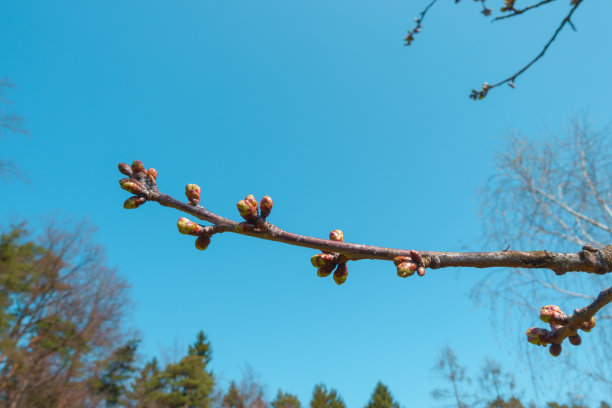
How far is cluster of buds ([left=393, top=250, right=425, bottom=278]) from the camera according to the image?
0.88m

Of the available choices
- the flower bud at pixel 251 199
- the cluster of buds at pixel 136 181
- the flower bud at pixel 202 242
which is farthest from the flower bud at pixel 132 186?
the flower bud at pixel 251 199

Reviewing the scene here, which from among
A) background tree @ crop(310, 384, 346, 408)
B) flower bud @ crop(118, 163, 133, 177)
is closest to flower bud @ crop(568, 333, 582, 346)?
flower bud @ crop(118, 163, 133, 177)

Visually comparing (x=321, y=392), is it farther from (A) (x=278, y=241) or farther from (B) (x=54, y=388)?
(A) (x=278, y=241)

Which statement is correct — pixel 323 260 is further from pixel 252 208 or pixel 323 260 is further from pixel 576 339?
pixel 576 339

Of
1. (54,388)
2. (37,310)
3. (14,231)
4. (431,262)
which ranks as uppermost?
(14,231)

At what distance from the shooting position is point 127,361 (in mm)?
31547

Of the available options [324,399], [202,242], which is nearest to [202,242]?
[202,242]

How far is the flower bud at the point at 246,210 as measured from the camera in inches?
36.4

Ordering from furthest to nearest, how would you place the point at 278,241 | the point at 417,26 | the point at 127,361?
the point at 127,361
the point at 417,26
the point at 278,241

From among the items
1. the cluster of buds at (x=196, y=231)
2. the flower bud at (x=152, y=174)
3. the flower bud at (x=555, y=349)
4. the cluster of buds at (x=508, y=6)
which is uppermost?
the cluster of buds at (x=508, y=6)

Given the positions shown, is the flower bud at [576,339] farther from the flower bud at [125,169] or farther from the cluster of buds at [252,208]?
the flower bud at [125,169]

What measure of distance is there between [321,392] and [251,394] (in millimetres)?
11855

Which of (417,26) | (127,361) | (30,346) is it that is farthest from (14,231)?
(417,26)

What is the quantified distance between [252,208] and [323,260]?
279 mm
